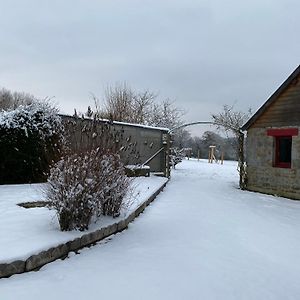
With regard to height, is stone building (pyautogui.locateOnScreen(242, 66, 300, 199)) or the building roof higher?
the building roof

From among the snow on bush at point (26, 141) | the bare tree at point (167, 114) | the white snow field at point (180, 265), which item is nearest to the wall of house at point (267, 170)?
the white snow field at point (180, 265)

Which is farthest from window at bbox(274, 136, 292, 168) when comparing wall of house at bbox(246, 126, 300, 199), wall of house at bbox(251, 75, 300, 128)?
wall of house at bbox(251, 75, 300, 128)

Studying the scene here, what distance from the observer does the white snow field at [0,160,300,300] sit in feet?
11.3

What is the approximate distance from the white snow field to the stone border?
83 millimetres

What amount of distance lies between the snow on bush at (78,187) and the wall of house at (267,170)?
25.5 feet

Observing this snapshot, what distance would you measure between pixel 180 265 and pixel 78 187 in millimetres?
1734

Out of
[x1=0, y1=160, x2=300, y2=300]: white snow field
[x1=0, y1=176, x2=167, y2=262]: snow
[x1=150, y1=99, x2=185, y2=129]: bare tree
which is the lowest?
[x1=0, y1=160, x2=300, y2=300]: white snow field

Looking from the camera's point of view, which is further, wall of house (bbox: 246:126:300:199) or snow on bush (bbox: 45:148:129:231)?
wall of house (bbox: 246:126:300:199)

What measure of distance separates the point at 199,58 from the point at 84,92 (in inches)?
449

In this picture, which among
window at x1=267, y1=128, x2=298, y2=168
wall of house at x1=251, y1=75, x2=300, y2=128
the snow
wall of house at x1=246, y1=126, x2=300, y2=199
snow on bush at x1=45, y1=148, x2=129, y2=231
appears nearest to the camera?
the snow

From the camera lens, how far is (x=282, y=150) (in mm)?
12219

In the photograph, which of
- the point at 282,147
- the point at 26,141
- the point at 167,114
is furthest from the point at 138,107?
the point at 26,141

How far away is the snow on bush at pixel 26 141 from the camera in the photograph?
973 centimetres

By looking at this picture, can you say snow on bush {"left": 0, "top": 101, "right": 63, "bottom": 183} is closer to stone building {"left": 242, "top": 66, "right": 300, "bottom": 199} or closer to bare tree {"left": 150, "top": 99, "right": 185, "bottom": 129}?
stone building {"left": 242, "top": 66, "right": 300, "bottom": 199}
